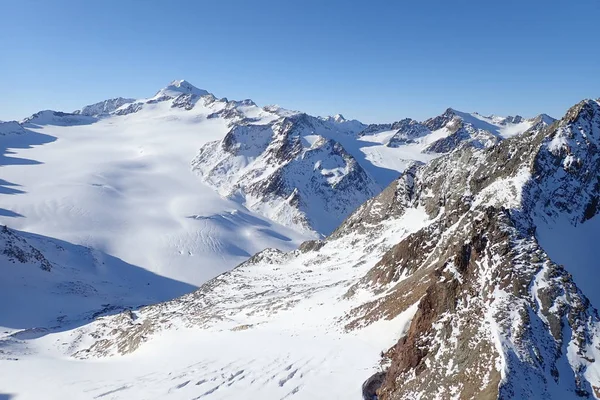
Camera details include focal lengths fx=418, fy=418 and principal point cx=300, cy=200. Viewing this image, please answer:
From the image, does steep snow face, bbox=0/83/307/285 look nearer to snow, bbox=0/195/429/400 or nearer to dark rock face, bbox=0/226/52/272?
dark rock face, bbox=0/226/52/272

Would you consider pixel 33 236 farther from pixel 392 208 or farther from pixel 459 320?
pixel 459 320

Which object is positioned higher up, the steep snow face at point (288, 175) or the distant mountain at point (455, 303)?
the steep snow face at point (288, 175)

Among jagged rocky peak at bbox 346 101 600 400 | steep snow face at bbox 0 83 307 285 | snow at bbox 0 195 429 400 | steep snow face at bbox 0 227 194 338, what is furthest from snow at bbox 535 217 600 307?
steep snow face at bbox 0 83 307 285

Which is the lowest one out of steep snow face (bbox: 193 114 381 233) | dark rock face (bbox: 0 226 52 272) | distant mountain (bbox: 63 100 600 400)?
dark rock face (bbox: 0 226 52 272)

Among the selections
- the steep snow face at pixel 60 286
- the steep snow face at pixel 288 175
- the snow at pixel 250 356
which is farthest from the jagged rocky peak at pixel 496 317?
the steep snow face at pixel 288 175

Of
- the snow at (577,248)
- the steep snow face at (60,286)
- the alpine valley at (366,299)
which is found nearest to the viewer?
the alpine valley at (366,299)

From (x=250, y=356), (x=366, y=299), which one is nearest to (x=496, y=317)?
(x=366, y=299)

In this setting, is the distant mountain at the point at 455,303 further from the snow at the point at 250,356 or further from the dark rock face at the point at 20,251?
the dark rock face at the point at 20,251

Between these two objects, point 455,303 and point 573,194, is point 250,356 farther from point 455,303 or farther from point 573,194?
point 573,194

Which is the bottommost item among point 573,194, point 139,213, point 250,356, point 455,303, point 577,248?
point 250,356

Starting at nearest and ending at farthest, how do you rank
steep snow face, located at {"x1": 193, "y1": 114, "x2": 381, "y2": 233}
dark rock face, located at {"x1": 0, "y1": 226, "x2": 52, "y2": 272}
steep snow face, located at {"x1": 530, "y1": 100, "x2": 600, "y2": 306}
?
steep snow face, located at {"x1": 530, "y1": 100, "x2": 600, "y2": 306} < dark rock face, located at {"x1": 0, "y1": 226, "x2": 52, "y2": 272} < steep snow face, located at {"x1": 193, "y1": 114, "x2": 381, "y2": 233}
